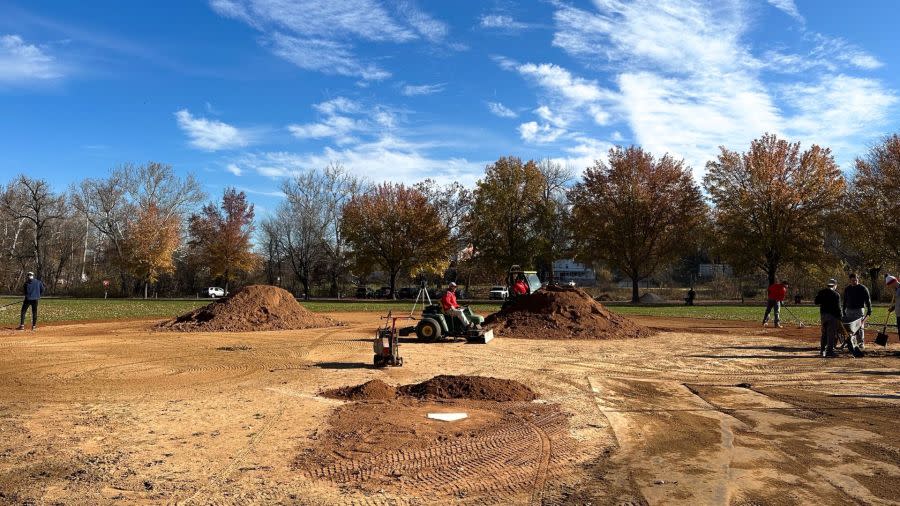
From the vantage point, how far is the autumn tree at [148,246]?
54719mm

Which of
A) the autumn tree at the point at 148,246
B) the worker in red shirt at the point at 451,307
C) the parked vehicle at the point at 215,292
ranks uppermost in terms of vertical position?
the autumn tree at the point at 148,246

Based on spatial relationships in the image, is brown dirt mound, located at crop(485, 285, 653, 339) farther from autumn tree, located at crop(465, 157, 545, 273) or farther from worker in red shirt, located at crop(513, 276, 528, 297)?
autumn tree, located at crop(465, 157, 545, 273)

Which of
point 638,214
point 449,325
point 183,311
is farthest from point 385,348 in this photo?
point 638,214

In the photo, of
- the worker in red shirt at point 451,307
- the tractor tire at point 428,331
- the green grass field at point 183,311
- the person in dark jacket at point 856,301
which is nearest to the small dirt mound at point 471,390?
the tractor tire at point 428,331

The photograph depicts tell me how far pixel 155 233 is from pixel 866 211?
61.1 metres

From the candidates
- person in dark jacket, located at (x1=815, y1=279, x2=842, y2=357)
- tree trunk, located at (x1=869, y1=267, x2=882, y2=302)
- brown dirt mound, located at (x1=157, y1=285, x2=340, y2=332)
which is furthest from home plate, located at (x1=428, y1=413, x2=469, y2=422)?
tree trunk, located at (x1=869, y1=267, x2=882, y2=302)

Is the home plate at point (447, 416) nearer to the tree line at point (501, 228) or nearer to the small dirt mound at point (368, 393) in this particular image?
the small dirt mound at point (368, 393)

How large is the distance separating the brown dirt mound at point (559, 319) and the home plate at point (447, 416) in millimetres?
10774

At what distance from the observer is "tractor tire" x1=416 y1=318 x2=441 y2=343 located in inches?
651

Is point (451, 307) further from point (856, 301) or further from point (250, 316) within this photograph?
point (856, 301)

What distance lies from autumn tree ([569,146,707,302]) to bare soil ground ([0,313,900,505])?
35946mm

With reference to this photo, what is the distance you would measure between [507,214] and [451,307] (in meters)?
38.6

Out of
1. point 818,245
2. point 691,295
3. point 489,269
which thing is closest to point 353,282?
point 489,269

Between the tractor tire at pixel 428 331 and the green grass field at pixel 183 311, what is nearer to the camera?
the tractor tire at pixel 428 331
